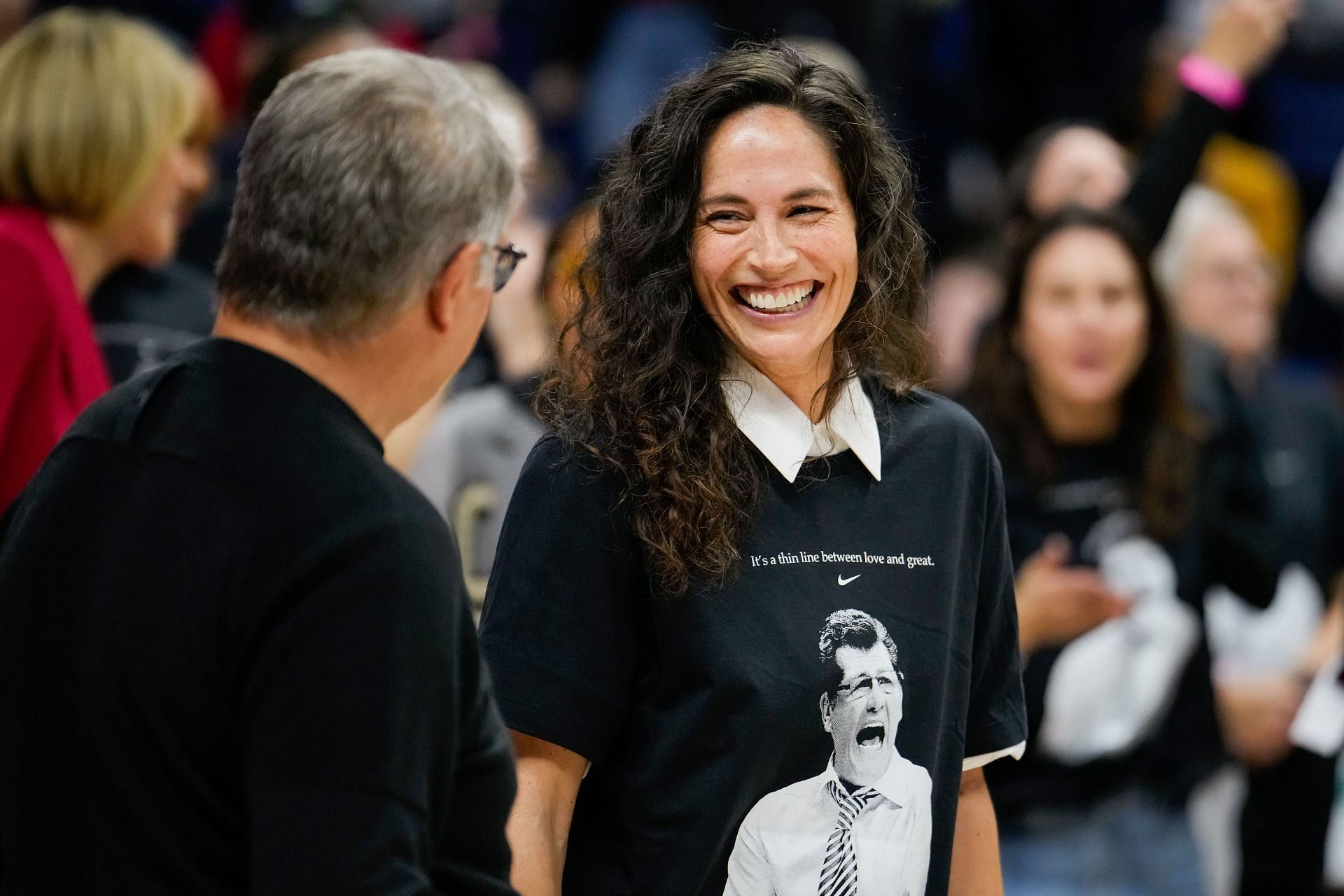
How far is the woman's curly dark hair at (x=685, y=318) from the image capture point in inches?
72.6

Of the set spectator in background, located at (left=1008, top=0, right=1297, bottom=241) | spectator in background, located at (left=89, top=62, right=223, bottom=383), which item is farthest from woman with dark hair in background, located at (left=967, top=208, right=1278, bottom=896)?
spectator in background, located at (left=89, top=62, right=223, bottom=383)

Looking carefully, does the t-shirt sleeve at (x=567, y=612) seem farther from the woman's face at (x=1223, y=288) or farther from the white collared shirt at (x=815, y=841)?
the woman's face at (x=1223, y=288)

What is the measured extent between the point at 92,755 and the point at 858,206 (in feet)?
3.56

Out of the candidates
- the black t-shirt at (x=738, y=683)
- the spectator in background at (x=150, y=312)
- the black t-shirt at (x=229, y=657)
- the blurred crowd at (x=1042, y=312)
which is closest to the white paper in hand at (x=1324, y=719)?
the blurred crowd at (x=1042, y=312)

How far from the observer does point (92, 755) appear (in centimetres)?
135

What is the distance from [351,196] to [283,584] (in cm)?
32

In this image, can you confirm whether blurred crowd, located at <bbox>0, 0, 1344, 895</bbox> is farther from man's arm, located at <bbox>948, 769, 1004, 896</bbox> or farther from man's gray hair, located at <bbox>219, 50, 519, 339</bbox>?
man's arm, located at <bbox>948, 769, 1004, 896</bbox>

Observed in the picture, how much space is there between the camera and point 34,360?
8.00 ft

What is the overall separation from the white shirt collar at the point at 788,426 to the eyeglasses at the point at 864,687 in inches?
9.4

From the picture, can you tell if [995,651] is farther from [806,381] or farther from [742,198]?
[742,198]

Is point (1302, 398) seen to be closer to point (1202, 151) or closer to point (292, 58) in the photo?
point (1202, 151)

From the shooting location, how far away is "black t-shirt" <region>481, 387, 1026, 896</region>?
1.80 meters

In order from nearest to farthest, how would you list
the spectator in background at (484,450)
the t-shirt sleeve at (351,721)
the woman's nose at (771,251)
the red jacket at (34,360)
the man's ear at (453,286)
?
1. the t-shirt sleeve at (351,721)
2. the man's ear at (453,286)
3. the woman's nose at (771,251)
4. the red jacket at (34,360)
5. the spectator in background at (484,450)

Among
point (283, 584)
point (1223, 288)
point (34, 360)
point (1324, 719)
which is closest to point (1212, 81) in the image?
point (1223, 288)
